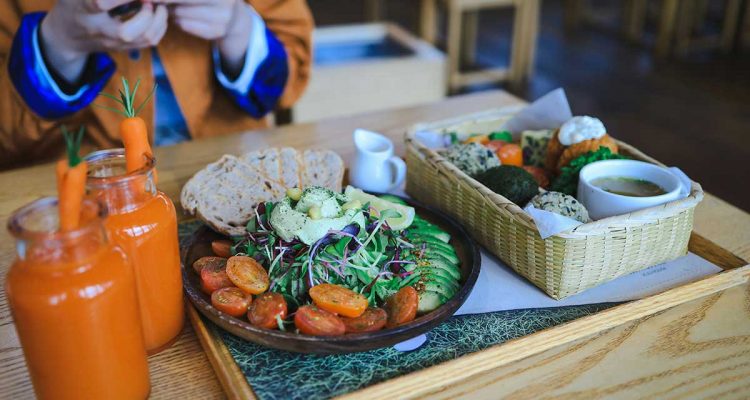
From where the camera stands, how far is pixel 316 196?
38.1 inches

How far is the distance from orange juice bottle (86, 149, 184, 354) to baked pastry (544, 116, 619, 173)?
2.48 feet

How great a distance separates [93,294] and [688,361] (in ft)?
2.48

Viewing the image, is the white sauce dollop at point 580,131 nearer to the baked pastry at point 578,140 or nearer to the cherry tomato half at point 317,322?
the baked pastry at point 578,140

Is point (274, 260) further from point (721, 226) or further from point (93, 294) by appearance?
point (721, 226)

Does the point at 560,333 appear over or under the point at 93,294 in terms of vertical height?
under

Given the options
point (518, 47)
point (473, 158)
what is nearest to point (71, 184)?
point (473, 158)

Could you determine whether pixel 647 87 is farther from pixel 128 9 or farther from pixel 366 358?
pixel 366 358

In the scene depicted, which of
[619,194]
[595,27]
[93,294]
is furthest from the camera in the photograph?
[595,27]

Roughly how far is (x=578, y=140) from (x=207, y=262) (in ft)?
2.37

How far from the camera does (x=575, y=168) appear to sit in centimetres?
120

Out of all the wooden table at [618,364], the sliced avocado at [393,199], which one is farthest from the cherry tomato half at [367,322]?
the sliced avocado at [393,199]

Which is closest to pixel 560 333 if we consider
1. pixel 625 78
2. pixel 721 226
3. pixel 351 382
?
pixel 351 382

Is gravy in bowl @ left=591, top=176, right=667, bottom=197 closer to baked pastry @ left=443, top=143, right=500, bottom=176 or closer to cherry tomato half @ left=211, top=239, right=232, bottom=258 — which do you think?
baked pastry @ left=443, top=143, right=500, bottom=176

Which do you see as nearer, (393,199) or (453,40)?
Answer: (393,199)
